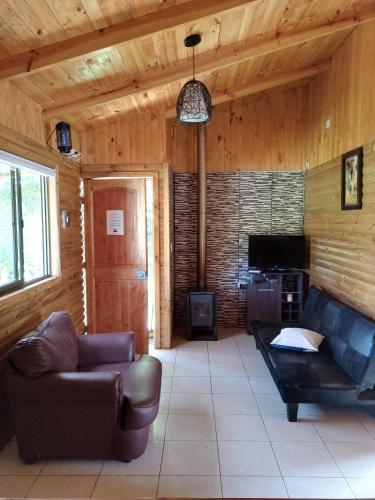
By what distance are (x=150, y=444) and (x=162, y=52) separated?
2992 mm

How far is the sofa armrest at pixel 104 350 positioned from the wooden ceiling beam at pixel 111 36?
81.2 inches

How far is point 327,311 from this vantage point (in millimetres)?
3480

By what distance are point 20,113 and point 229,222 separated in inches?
122

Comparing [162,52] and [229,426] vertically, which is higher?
[162,52]

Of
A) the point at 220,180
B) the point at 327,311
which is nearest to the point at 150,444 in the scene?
the point at 327,311

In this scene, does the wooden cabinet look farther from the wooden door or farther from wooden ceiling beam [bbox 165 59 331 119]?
wooden ceiling beam [bbox 165 59 331 119]

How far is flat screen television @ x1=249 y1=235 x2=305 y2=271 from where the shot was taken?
4.68 metres

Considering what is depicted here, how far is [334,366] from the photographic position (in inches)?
117

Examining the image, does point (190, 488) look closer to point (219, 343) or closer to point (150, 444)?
point (150, 444)

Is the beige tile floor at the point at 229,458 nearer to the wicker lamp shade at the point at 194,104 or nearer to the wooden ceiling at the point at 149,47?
the wicker lamp shade at the point at 194,104

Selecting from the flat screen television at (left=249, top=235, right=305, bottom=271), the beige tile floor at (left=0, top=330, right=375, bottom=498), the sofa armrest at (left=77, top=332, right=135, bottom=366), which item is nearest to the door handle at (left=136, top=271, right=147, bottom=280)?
the sofa armrest at (left=77, top=332, right=135, bottom=366)

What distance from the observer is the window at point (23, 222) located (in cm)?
265

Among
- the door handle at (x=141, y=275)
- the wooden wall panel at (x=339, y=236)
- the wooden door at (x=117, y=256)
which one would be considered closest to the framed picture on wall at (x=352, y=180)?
the wooden wall panel at (x=339, y=236)

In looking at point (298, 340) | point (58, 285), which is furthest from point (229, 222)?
point (58, 285)
